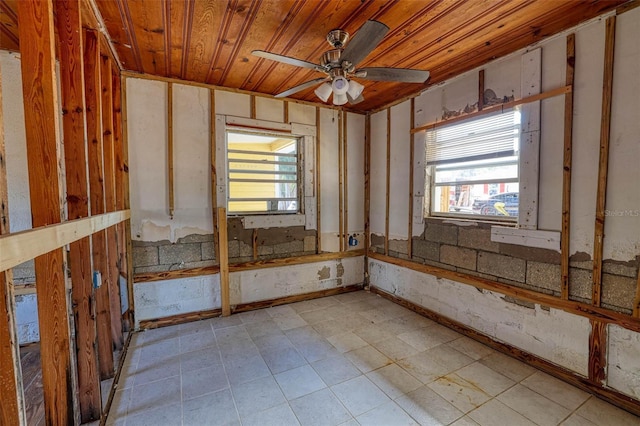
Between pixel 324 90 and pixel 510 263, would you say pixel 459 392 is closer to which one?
pixel 510 263

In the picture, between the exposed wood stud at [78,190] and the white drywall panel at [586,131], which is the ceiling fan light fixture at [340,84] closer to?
the exposed wood stud at [78,190]

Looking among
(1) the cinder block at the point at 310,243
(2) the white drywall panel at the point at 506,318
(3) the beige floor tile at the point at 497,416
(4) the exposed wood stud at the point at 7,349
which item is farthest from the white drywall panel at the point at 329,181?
(4) the exposed wood stud at the point at 7,349

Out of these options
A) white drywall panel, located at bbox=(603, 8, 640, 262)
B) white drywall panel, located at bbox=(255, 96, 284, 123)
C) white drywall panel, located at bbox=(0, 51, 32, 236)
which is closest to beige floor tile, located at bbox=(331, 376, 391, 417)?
white drywall panel, located at bbox=(603, 8, 640, 262)

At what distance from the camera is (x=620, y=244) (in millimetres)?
2059

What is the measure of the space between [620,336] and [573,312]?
0.28 m

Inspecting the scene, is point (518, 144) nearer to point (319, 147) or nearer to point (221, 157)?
point (319, 147)

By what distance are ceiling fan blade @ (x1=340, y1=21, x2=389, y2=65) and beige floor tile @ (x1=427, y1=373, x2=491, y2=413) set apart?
2.55 metres

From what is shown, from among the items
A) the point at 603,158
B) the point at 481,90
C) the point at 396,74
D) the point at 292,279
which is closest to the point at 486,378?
the point at 603,158

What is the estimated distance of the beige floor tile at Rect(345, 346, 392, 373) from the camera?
2510 mm

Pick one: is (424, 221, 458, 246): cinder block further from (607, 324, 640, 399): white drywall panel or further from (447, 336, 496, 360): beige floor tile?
(607, 324, 640, 399): white drywall panel

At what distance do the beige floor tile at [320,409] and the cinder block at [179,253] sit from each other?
2.08 m

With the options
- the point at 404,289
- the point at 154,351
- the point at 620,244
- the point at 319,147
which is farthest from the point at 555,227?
the point at 154,351

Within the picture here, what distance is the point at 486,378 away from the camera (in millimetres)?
2342

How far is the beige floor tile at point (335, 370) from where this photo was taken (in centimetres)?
233
